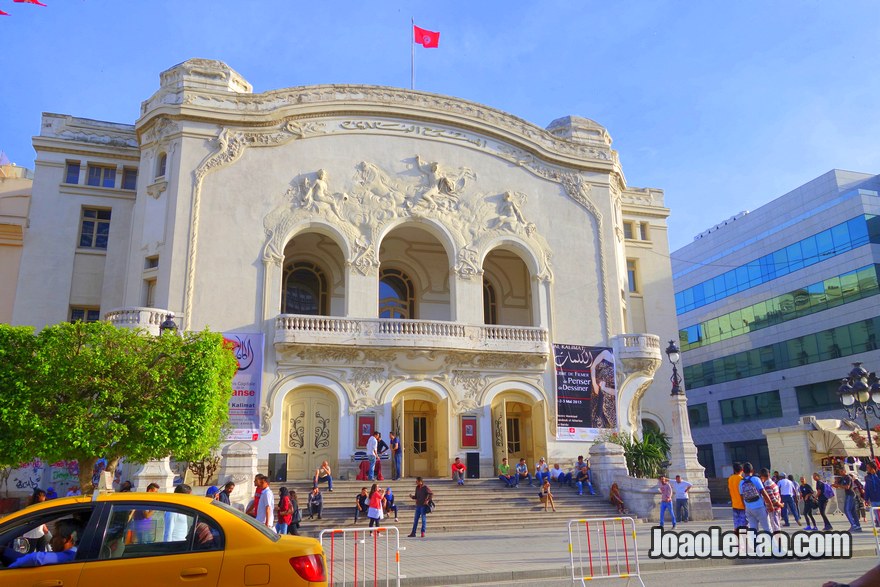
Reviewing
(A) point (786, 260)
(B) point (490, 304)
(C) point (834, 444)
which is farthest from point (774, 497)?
(A) point (786, 260)

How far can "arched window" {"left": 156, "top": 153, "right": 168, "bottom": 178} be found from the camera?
1177 inches

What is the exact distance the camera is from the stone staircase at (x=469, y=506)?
836 inches

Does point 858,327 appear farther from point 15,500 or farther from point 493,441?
point 15,500

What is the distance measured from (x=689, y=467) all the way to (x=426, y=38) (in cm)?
2243

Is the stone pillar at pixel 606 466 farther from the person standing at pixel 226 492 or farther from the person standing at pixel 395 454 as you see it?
the person standing at pixel 226 492

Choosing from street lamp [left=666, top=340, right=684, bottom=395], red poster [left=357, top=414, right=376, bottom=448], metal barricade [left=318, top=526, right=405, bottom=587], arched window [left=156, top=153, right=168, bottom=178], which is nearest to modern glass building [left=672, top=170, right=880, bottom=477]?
street lamp [left=666, top=340, right=684, bottom=395]

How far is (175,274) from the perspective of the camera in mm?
27312

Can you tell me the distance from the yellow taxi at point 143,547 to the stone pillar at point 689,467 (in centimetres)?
1938

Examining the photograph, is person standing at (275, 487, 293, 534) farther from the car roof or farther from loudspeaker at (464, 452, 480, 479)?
loudspeaker at (464, 452, 480, 479)

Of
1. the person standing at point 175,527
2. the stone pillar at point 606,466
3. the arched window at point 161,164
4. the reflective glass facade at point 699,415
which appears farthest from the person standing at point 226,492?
the reflective glass facade at point 699,415

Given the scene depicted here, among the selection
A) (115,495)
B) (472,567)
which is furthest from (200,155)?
(115,495)

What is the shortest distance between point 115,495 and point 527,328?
2508cm

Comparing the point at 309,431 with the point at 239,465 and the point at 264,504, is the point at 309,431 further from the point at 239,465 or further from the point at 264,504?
the point at 264,504

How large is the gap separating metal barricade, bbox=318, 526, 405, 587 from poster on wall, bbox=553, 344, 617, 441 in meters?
13.9
